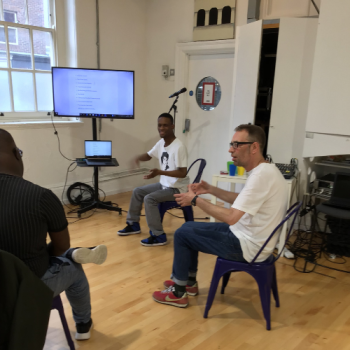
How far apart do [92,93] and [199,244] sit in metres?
2.40

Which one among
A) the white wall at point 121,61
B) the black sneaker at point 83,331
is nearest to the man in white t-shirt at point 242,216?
the black sneaker at point 83,331

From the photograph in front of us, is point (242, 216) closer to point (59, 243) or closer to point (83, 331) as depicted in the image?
point (59, 243)

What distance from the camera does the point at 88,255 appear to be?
169cm

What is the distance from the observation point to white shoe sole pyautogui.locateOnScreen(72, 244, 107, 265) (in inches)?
65.7

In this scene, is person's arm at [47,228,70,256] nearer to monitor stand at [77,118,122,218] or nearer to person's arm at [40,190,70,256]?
person's arm at [40,190,70,256]

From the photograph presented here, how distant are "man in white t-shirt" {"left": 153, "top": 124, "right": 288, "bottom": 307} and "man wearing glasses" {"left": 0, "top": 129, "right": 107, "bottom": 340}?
0.69 meters

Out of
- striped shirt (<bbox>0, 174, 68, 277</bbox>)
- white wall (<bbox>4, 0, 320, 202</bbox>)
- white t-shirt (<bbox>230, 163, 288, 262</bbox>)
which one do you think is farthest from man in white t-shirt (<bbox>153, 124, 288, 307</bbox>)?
Result: white wall (<bbox>4, 0, 320, 202</bbox>)

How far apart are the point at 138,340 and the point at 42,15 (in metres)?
3.72

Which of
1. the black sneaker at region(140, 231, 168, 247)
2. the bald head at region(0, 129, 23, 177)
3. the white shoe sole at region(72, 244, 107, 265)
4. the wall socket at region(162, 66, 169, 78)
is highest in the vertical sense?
the wall socket at region(162, 66, 169, 78)

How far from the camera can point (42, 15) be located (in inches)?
159

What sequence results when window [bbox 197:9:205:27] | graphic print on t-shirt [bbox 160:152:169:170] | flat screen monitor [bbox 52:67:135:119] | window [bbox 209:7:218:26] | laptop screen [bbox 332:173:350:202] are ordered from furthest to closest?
window [bbox 197:9:205:27], window [bbox 209:7:218:26], flat screen monitor [bbox 52:67:135:119], graphic print on t-shirt [bbox 160:152:169:170], laptop screen [bbox 332:173:350:202]

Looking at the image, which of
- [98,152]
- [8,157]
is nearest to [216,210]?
[8,157]

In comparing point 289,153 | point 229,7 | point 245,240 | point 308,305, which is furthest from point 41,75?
point 308,305

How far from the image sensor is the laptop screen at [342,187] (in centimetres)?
285
